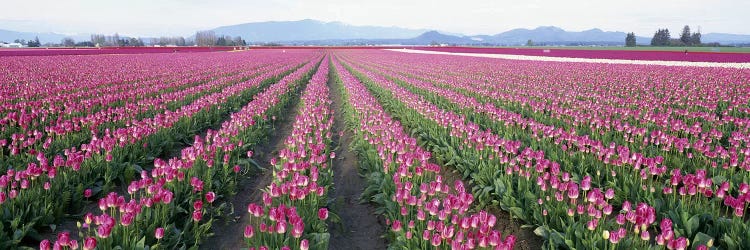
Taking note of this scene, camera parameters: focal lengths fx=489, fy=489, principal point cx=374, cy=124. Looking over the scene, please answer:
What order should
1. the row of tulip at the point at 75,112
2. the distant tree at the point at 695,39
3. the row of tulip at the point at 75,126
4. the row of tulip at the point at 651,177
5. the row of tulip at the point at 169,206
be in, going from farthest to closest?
1. the distant tree at the point at 695,39
2. the row of tulip at the point at 75,112
3. the row of tulip at the point at 75,126
4. the row of tulip at the point at 651,177
5. the row of tulip at the point at 169,206

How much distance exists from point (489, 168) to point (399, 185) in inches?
66.9

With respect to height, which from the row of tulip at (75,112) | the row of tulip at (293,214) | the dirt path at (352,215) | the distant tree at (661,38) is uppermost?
the distant tree at (661,38)

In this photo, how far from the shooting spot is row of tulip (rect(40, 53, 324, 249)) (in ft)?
12.1

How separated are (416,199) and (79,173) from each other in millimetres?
3837

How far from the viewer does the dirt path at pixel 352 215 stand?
16.2ft

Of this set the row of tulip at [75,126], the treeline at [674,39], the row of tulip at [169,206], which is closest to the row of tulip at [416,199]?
the row of tulip at [169,206]

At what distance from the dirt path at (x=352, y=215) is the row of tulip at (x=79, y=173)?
2.39 m

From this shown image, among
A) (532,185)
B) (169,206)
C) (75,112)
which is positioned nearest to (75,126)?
(75,112)

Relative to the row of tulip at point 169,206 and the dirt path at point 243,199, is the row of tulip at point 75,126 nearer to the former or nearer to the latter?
the row of tulip at point 169,206

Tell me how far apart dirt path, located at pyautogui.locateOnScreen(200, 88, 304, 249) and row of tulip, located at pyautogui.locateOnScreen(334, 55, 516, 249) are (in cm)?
144

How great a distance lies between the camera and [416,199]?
15.1 feet

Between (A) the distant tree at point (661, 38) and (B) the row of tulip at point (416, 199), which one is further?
(A) the distant tree at point (661, 38)

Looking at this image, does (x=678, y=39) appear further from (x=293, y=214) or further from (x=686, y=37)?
(x=293, y=214)

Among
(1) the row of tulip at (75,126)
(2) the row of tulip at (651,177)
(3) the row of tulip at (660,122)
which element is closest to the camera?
(2) the row of tulip at (651,177)
